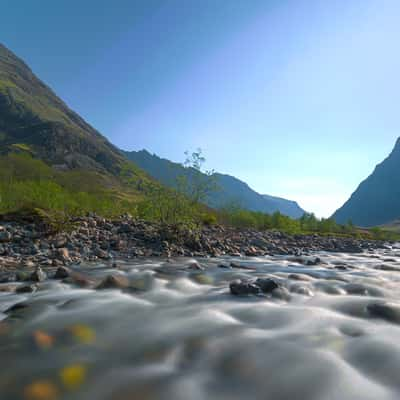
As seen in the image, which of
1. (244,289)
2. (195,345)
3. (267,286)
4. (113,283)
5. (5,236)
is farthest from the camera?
(5,236)

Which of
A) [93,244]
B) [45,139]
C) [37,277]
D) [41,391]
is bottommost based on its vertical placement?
[41,391]

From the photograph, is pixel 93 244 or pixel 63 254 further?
pixel 93 244


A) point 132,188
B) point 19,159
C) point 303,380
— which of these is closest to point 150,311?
point 303,380

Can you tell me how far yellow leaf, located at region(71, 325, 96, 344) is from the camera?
335cm

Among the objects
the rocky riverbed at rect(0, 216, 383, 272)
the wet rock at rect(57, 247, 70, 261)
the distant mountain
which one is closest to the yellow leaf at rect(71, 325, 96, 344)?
the rocky riverbed at rect(0, 216, 383, 272)

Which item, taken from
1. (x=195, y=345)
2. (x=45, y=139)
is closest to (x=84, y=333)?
(x=195, y=345)

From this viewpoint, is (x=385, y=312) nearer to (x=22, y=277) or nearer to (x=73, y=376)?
(x=73, y=376)

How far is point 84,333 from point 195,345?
1.33 m

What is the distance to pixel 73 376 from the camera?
2586 millimetres

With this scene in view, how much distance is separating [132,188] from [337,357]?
1247 cm

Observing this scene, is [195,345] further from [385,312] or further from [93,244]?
[93,244]

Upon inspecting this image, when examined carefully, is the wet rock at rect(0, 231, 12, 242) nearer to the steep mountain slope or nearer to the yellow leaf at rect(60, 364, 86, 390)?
the yellow leaf at rect(60, 364, 86, 390)

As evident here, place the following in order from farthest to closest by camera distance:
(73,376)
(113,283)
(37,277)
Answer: (37,277), (113,283), (73,376)

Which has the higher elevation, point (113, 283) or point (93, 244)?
point (93, 244)
